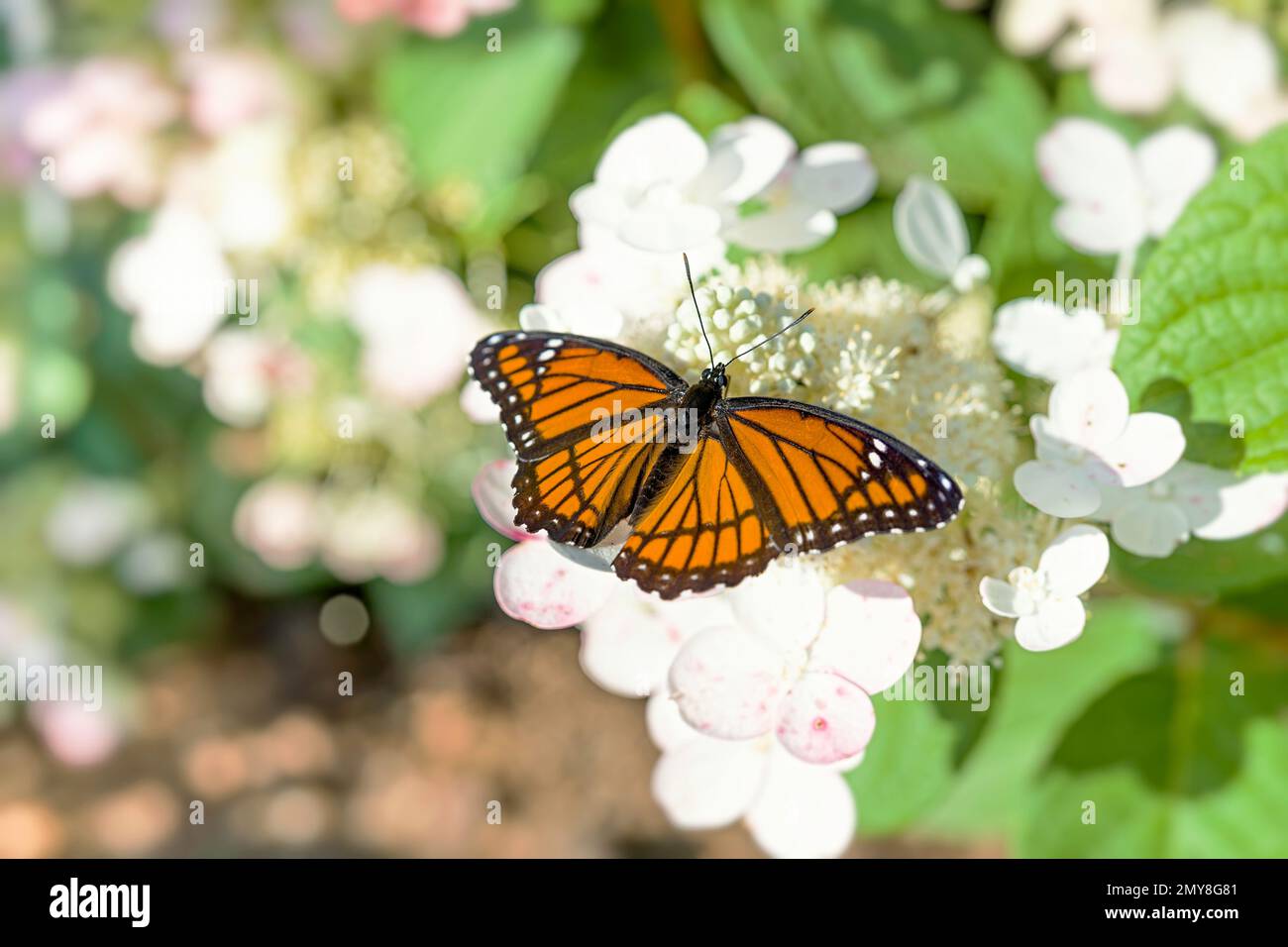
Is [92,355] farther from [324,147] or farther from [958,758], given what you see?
[958,758]

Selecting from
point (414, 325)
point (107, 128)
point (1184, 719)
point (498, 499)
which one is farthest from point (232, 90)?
point (1184, 719)

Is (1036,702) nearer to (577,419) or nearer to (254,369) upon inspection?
(577,419)

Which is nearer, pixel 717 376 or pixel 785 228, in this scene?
pixel 717 376

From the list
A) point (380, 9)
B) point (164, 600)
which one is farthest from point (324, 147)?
point (164, 600)

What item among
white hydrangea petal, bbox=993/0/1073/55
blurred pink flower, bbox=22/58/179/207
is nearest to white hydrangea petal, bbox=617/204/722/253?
white hydrangea petal, bbox=993/0/1073/55

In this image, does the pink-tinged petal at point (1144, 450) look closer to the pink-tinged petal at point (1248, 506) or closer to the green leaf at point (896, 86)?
the pink-tinged petal at point (1248, 506)

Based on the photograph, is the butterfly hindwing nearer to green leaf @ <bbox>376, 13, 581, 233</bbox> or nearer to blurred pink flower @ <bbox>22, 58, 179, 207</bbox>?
green leaf @ <bbox>376, 13, 581, 233</bbox>

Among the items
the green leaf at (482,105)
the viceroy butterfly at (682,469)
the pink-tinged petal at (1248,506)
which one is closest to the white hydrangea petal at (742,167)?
the viceroy butterfly at (682,469)
